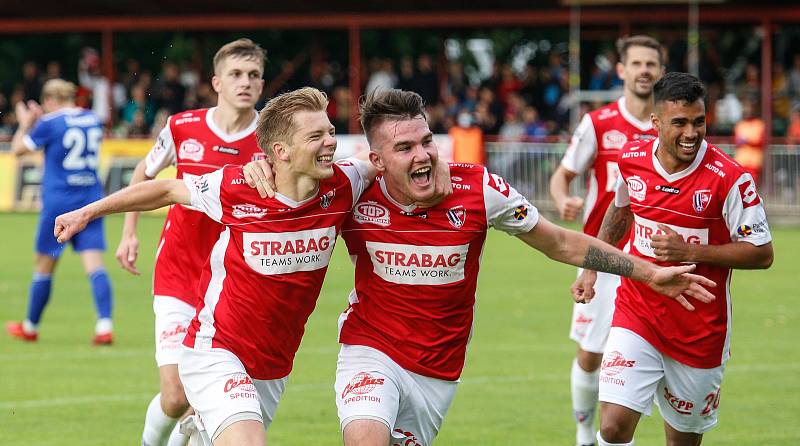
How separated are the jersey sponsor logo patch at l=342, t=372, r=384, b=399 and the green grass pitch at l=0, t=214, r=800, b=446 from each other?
262 cm

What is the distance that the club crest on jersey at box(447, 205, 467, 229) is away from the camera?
6.27 metres

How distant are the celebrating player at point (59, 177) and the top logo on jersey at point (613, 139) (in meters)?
5.85

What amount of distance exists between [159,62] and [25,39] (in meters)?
4.42

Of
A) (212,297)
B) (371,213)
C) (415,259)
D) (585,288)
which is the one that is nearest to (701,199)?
(585,288)

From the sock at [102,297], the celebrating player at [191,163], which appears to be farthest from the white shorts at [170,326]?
the sock at [102,297]

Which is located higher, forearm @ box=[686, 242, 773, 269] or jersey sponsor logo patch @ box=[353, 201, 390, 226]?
jersey sponsor logo patch @ box=[353, 201, 390, 226]

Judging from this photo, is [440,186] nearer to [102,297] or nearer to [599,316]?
[599,316]

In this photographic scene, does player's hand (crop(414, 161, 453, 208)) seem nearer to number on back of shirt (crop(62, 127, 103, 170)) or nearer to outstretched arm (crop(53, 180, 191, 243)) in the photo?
outstretched arm (crop(53, 180, 191, 243))

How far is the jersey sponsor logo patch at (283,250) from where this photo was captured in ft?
20.1

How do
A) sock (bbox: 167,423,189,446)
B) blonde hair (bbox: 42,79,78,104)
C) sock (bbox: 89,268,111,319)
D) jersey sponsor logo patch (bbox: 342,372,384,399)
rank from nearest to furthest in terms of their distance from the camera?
jersey sponsor logo patch (bbox: 342,372,384,399) < sock (bbox: 167,423,189,446) < sock (bbox: 89,268,111,319) < blonde hair (bbox: 42,79,78,104)

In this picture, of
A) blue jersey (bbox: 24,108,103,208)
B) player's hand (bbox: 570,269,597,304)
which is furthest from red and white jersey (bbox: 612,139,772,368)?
blue jersey (bbox: 24,108,103,208)

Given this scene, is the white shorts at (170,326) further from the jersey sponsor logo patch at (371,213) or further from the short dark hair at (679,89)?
the short dark hair at (679,89)

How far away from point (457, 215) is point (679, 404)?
172cm

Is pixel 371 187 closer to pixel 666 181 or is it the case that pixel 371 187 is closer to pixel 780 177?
pixel 666 181
